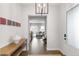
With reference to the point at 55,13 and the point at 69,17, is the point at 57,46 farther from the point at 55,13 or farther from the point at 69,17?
the point at 69,17

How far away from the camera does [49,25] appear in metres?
6.71

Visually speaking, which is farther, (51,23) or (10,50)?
(51,23)

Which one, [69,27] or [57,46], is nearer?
[69,27]

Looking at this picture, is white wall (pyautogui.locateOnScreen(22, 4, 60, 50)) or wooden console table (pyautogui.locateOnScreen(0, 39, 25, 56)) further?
white wall (pyautogui.locateOnScreen(22, 4, 60, 50))

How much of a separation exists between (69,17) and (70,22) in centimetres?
21

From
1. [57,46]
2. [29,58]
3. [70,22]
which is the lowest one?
[57,46]

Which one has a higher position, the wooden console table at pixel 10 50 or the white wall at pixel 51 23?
the white wall at pixel 51 23

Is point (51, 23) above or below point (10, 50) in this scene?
above

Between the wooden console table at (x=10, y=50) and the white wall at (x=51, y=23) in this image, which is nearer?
the wooden console table at (x=10, y=50)

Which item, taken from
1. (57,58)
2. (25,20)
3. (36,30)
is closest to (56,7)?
(25,20)

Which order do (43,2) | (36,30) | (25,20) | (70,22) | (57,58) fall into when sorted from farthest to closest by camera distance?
(36,30) < (25,20) < (70,22) < (43,2) < (57,58)

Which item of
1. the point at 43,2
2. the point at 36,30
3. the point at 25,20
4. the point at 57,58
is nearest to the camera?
the point at 57,58

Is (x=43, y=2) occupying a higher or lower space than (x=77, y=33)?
higher

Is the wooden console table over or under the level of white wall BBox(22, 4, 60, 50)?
under
